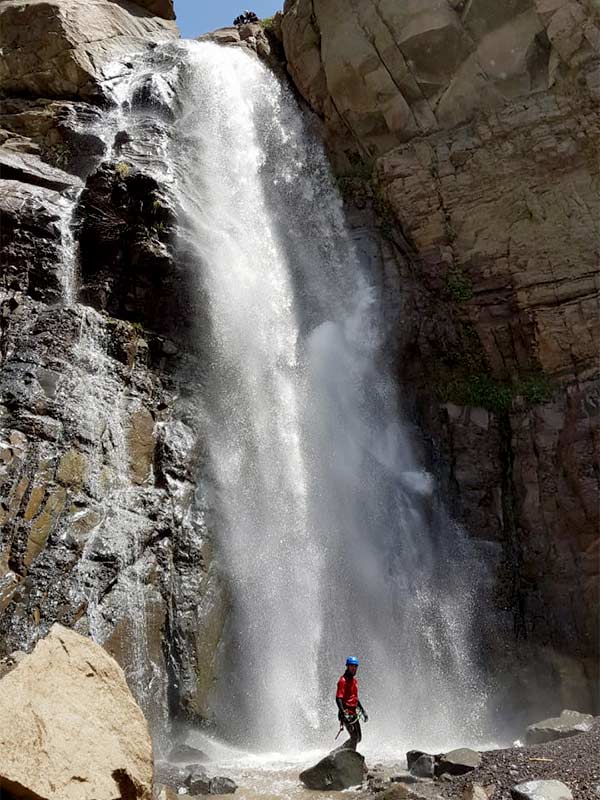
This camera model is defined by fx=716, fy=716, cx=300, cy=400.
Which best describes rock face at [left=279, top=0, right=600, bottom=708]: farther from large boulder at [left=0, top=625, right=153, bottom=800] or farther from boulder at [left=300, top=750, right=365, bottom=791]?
large boulder at [left=0, top=625, right=153, bottom=800]

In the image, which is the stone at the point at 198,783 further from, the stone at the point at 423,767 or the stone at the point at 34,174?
the stone at the point at 34,174

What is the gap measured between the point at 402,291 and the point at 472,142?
13.6 feet

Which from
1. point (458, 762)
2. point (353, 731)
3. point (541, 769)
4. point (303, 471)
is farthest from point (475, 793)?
point (303, 471)

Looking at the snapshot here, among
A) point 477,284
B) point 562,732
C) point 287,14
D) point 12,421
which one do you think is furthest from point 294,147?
point 562,732

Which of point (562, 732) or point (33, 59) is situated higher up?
point (33, 59)

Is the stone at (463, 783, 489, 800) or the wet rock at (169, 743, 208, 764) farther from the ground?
the wet rock at (169, 743, 208, 764)

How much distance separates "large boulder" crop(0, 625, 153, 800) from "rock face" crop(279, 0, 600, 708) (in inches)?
394

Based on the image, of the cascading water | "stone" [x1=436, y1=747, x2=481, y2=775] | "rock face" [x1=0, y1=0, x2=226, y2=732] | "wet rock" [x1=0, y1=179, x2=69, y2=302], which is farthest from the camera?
"wet rock" [x1=0, y1=179, x2=69, y2=302]

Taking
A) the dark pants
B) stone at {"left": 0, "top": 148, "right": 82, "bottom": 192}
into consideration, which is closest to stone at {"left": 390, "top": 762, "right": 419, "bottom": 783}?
the dark pants

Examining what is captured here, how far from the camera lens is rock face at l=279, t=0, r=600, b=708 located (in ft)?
46.4

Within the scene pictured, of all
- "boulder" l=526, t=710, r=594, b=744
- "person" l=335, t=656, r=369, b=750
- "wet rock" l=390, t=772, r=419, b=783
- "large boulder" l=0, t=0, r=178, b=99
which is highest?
"large boulder" l=0, t=0, r=178, b=99

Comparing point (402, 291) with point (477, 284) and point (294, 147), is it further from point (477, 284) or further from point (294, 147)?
point (294, 147)

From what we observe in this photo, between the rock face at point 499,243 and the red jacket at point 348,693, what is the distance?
17.3 feet

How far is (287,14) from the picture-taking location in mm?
22375
